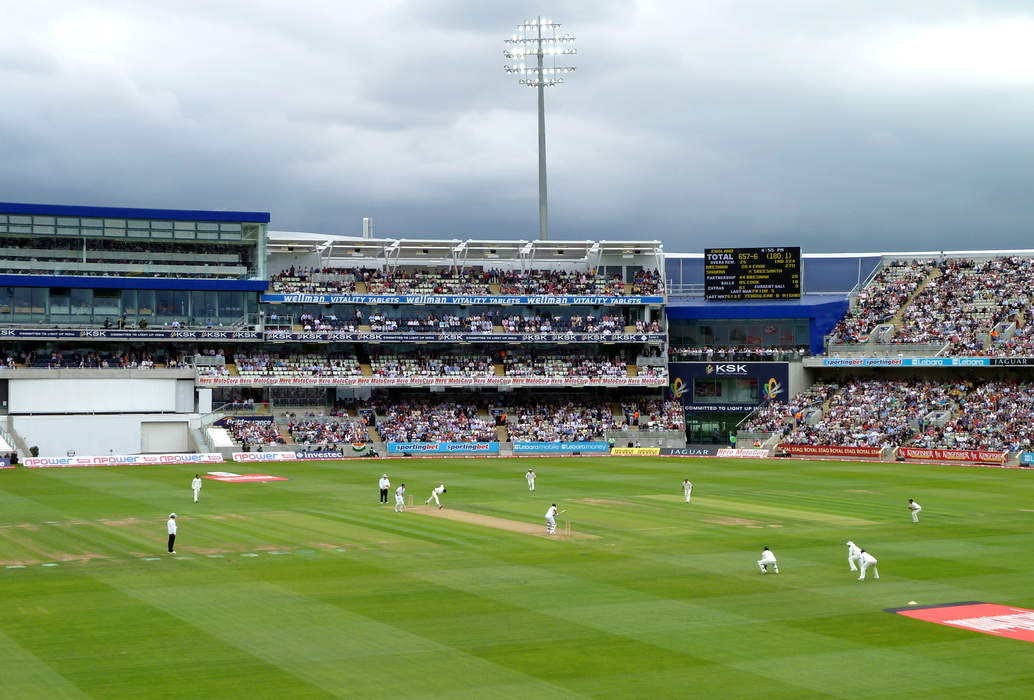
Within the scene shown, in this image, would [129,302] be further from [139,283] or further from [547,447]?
[547,447]

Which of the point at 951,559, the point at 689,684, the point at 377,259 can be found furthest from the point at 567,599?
the point at 377,259

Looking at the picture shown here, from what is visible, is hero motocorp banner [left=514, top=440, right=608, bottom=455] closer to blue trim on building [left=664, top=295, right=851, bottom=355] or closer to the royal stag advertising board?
the royal stag advertising board

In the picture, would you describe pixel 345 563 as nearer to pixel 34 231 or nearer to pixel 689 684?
pixel 689 684

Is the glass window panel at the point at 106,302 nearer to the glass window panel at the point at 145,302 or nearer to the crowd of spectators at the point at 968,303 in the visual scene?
the glass window panel at the point at 145,302

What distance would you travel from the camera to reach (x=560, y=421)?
3100 inches

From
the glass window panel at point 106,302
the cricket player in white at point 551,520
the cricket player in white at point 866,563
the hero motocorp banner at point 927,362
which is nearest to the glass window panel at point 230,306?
the glass window panel at point 106,302

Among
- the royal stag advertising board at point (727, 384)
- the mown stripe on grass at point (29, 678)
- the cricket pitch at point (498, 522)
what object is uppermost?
the royal stag advertising board at point (727, 384)

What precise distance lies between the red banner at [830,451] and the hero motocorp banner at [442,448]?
18.2 meters

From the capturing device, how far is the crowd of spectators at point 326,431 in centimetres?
7288

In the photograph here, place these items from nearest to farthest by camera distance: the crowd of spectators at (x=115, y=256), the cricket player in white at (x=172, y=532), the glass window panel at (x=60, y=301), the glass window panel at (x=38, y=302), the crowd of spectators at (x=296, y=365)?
the cricket player in white at (x=172, y=532)
the glass window panel at (x=38, y=302)
the glass window panel at (x=60, y=301)
the crowd of spectators at (x=115, y=256)
the crowd of spectators at (x=296, y=365)

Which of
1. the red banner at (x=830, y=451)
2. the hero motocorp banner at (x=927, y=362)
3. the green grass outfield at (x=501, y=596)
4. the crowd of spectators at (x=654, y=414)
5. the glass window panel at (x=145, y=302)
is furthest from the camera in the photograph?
the crowd of spectators at (x=654, y=414)

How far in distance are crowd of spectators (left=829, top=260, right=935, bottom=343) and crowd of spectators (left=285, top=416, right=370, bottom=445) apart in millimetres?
33688

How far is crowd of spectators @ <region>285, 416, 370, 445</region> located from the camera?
239 feet

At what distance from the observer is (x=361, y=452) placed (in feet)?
235
